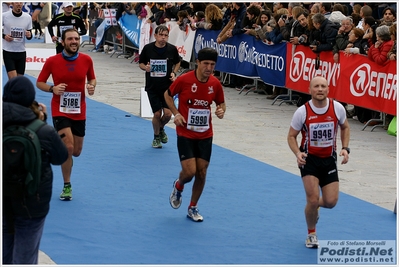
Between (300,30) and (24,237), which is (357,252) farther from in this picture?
(300,30)

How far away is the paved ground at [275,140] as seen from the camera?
38.2 ft

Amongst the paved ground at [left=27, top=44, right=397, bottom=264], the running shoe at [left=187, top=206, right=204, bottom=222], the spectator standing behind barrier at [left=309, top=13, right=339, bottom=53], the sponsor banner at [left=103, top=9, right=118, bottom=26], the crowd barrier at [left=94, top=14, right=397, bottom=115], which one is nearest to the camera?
the running shoe at [left=187, top=206, right=204, bottom=222]

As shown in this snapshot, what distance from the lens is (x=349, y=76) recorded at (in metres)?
16.3

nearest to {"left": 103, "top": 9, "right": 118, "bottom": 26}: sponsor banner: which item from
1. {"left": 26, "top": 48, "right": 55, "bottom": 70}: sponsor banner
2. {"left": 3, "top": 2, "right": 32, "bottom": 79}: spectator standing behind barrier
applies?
{"left": 26, "top": 48, "right": 55, "bottom": 70}: sponsor banner

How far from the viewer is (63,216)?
961 centimetres

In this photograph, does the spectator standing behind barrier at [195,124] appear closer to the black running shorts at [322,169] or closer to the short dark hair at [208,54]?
the short dark hair at [208,54]

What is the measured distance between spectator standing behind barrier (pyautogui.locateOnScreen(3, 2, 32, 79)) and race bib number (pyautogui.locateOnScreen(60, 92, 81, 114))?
6195mm

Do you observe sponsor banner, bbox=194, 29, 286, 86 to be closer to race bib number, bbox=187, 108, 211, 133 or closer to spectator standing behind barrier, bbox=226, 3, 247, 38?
spectator standing behind barrier, bbox=226, 3, 247, 38

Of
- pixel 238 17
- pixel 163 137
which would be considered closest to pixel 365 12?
pixel 238 17

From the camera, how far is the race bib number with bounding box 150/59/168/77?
13.5 meters

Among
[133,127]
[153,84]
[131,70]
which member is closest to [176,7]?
[131,70]

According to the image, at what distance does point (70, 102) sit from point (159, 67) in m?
3.36

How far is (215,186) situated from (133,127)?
498cm

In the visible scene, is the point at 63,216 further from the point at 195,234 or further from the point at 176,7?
the point at 176,7
